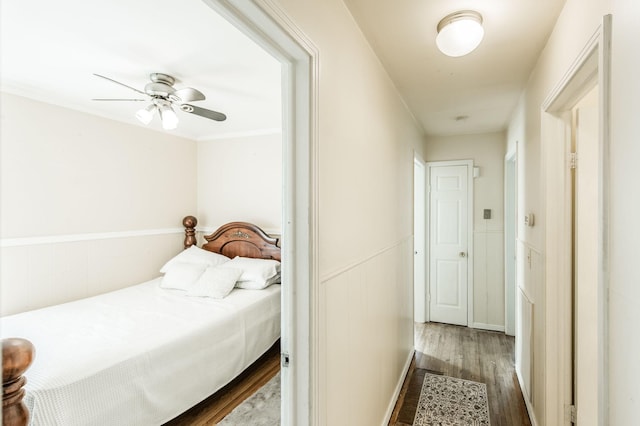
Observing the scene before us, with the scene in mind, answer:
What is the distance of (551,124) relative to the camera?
5.97ft

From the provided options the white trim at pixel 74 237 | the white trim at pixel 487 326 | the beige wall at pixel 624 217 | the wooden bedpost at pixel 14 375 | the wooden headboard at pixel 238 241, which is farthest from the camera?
the white trim at pixel 487 326

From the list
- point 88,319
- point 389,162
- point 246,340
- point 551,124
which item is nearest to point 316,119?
point 389,162

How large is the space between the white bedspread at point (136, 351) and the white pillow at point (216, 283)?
93 millimetres

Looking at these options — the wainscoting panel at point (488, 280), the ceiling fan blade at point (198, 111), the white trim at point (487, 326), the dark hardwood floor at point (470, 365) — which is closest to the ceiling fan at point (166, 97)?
the ceiling fan blade at point (198, 111)

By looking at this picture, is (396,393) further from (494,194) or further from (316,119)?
(494,194)

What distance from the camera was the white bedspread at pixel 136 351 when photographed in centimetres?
163

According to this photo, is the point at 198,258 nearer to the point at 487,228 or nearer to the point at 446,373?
the point at 446,373

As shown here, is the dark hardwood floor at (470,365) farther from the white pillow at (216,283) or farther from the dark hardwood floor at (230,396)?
the white pillow at (216,283)

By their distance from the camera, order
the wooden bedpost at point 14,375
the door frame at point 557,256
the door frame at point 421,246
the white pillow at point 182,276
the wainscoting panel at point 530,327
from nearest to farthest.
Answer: the wooden bedpost at point 14,375, the door frame at point 557,256, the wainscoting panel at point 530,327, the white pillow at point 182,276, the door frame at point 421,246

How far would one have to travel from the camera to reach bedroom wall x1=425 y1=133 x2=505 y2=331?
3.84 meters

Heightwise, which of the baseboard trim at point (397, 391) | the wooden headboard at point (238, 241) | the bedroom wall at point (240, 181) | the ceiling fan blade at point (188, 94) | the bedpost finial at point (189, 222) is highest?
the ceiling fan blade at point (188, 94)

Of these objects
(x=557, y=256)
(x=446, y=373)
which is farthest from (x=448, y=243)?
(x=557, y=256)

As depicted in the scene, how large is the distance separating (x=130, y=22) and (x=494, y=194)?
3928mm

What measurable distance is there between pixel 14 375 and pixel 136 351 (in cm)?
86
